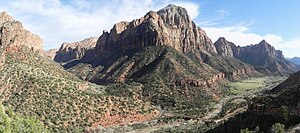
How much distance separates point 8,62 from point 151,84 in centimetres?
5515

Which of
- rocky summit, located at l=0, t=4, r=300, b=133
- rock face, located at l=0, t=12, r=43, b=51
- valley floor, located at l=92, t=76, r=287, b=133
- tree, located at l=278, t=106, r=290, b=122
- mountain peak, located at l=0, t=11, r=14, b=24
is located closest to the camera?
tree, located at l=278, t=106, r=290, b=122

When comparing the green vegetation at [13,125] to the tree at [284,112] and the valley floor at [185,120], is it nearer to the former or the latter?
the tree at [284,112]

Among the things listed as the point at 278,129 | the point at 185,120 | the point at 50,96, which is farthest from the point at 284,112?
the point at 50,96

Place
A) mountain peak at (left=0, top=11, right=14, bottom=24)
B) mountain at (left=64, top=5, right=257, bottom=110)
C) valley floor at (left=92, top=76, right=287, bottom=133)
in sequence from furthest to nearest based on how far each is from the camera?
mountain at (left=64, top=5, right=257, bottom=110) → mountain peak at (left=0, top=11, right=14, bottom=24) → valley floor at (left=92, top=76, right=287, bottom=133)

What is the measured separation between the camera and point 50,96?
316ft

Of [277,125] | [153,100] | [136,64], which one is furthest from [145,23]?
[277,125]

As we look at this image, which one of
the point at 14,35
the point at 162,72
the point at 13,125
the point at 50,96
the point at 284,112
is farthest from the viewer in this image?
the point at 162,72

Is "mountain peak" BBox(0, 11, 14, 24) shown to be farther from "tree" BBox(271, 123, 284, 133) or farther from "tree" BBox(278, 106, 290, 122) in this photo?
"tree" BBox(271, 123, 284, 133)

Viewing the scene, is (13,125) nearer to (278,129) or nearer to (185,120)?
(278,129)

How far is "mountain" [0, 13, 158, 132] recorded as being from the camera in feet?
294

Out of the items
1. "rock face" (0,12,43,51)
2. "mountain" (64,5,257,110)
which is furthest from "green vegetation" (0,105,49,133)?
"mountain" (64,5,257,110)

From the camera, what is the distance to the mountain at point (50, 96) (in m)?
89.7

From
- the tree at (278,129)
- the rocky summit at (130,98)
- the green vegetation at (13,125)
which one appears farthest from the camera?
the rocky summit at (130,98)

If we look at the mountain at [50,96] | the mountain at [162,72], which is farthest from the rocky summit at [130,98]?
the mountain at [162,72]
